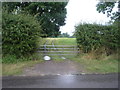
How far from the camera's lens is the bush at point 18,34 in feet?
24.2

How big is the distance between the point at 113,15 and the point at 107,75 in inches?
275

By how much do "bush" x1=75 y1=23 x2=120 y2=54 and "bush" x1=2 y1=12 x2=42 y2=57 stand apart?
2.70 meters

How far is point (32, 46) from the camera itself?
310 inches

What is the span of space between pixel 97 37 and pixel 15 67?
15.8ft

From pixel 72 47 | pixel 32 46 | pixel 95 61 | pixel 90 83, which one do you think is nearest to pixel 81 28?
pixel 72 47

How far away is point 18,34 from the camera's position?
7379 mm

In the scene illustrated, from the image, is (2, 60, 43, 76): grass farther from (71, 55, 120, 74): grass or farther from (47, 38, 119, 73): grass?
(71, 55, 120, 74): grass

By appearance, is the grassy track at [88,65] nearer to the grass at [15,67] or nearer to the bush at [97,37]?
the grass at [15,67]

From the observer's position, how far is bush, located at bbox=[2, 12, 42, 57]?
24.2 feet

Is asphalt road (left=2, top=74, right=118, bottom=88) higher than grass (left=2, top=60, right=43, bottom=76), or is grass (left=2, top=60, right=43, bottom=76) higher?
grass (left=2, top=60, right=43, bottom=76)

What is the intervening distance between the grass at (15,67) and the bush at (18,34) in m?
0.72

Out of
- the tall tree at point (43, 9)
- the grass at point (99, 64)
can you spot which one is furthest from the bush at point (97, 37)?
the tall tree at point (43, 9)

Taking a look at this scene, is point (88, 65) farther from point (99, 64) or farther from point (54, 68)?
point (54, 68)

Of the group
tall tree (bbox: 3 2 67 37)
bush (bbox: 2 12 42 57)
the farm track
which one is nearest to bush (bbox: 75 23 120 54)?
the farm track
